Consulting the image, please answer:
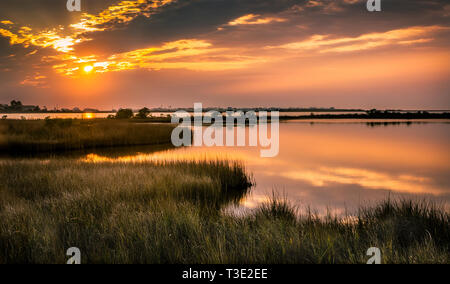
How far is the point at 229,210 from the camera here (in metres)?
10.9

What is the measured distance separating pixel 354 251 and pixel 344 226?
2065 millimetres

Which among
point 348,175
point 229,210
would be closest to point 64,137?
point 229,210

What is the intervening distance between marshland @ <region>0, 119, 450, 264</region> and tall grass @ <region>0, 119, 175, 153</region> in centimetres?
54

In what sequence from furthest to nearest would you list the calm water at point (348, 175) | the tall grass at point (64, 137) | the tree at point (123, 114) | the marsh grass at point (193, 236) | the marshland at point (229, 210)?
the tree at point (123, 114) → the tall grass at point (64, 137) → the calm water at point (348, 175) → the marshland at point (229, 210) → the marsh grass at point (193, 236)

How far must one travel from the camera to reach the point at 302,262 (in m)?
4.91

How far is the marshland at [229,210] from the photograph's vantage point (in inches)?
205

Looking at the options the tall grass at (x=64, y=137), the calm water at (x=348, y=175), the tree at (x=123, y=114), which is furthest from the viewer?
the tree at (x=123, y=114)

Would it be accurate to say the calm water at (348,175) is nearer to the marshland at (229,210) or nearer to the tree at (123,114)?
the marshland at (229,210)

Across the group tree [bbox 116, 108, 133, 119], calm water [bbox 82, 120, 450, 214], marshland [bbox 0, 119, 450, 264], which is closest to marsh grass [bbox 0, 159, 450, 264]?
marshland [bbox 0, 119, 450, 264]

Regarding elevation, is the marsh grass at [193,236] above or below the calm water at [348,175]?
above

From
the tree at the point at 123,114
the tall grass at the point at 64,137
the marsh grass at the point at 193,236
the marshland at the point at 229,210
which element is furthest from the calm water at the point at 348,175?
the tree at the point at 123,114

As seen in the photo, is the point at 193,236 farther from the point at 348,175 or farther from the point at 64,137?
the point at 64,137

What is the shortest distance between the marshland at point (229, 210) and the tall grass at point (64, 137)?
0.54 m
